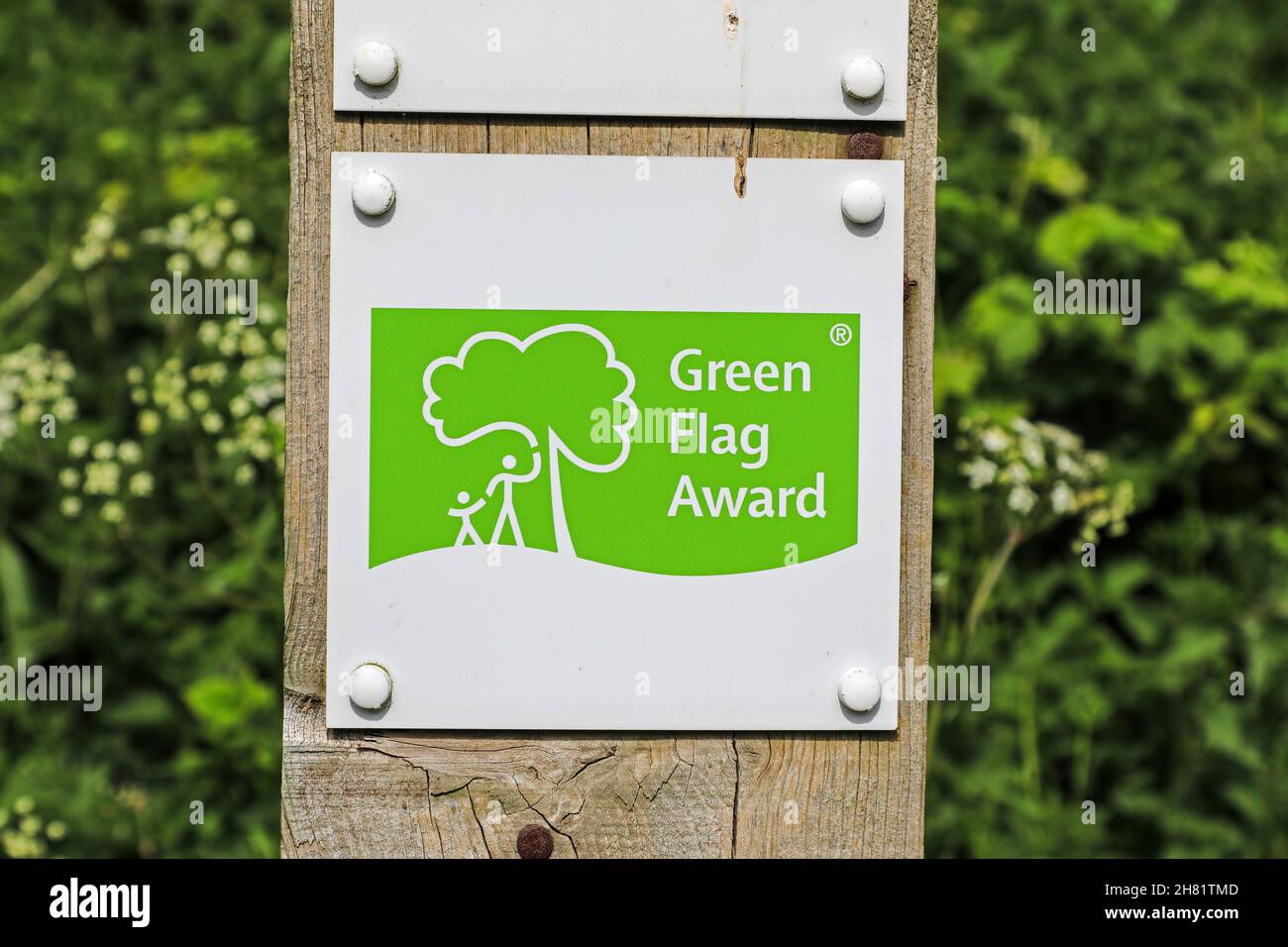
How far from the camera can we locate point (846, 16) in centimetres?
170

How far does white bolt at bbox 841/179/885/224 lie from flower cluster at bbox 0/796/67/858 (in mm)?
2381

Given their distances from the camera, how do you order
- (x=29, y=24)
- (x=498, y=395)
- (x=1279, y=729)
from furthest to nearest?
1. (x=29, y=24)
2. (x=1279, y=729)
3. (x=498, y=395)

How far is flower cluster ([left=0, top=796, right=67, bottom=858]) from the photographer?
2.83 m

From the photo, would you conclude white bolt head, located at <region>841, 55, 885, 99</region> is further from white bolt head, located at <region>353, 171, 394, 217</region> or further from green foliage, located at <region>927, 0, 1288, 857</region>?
green foliage, located at <region>927, 0, 1288, 857</region>

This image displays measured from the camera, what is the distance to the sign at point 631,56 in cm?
169

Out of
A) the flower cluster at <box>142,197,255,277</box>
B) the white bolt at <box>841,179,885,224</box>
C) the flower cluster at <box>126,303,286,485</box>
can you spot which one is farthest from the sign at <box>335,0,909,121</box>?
the flower cluster at <box>142,197,255,277</box>

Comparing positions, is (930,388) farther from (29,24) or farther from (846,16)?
(29,24)

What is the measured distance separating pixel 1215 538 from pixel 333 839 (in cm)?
278

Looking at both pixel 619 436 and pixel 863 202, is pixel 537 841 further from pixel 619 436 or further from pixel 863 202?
pixel 863 202

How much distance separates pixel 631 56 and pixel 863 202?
39cm

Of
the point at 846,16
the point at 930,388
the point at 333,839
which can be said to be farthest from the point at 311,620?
the point at 846,16

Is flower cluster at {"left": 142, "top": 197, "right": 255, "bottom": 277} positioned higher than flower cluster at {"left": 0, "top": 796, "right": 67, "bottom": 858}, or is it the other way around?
flower cluster at {"left": 142, "top": 197, "right": 255, "bottom": 277}

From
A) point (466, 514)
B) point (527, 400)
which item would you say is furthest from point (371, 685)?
point (527, 400)

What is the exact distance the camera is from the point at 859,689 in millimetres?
1717
